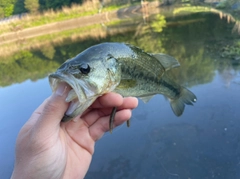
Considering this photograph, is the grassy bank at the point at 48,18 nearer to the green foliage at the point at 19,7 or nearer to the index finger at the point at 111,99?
the green foliage at the point at 19,7

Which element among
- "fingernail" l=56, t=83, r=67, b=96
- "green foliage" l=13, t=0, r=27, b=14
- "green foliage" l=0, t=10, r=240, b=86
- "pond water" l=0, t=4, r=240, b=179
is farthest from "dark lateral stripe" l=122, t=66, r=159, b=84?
"green foliage" l=13, t=0, r=27, b=14

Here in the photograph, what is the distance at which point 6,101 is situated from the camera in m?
9.90

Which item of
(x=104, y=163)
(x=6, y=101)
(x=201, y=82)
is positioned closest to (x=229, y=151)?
(x=104, y=163)

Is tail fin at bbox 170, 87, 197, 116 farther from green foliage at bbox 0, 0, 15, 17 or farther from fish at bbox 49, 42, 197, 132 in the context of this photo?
green foliage at bbox 0, 0, 15, 17

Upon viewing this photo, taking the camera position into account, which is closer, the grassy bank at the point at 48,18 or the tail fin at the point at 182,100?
the tail fin at the point at 182,100

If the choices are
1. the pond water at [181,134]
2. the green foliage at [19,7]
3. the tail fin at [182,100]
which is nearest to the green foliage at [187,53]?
the pond water at [181,134]

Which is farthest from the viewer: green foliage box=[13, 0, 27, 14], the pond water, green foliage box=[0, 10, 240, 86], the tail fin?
green foliage box=[13, 0, 27, 14]

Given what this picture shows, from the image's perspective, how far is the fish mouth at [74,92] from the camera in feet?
6.15

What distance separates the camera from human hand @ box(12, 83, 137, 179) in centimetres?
196

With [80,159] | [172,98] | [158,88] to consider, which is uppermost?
[158,88]

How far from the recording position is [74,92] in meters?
1.90

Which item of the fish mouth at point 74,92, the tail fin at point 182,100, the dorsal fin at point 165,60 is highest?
the fish mouth at point 74,92

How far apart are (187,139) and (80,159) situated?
3.39 meters

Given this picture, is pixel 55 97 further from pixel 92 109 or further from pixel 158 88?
pixel 158 88
